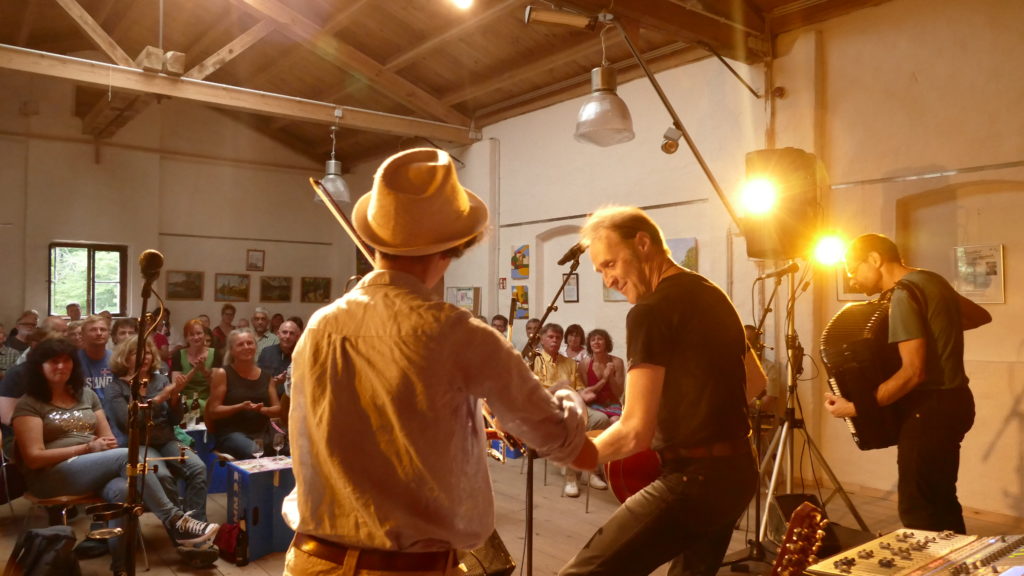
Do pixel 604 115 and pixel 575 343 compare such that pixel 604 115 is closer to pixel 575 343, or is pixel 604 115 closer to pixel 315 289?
pixel 575 343

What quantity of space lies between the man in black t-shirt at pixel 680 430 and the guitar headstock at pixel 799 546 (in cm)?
31

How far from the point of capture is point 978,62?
5.07m

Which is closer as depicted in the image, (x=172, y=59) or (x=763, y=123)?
(x=763, y=123)

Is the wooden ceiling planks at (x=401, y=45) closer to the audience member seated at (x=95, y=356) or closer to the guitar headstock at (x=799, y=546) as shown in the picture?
the audience member seated at (x=95, y=356)

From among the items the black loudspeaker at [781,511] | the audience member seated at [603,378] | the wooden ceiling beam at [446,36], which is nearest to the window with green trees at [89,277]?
the wooden ceiling beam at [446,36]

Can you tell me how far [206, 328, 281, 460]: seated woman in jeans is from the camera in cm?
505

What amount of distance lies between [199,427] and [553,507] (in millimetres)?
2773

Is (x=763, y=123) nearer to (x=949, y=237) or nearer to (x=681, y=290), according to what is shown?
(x=949, y=237)

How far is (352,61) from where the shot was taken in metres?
8.73

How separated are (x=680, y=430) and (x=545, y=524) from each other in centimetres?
313

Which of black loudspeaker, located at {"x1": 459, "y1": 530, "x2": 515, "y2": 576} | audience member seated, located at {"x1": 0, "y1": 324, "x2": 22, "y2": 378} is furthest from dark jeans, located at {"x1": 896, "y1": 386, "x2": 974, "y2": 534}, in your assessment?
audience member seated, located at {"x1": 0, "y1": 324, "x2": 22, "y2": 378}

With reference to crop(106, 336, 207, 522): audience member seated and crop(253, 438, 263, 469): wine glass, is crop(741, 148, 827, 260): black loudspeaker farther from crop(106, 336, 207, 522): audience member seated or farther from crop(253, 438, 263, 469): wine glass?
crop(106, 336, 207, 522): audience member seated

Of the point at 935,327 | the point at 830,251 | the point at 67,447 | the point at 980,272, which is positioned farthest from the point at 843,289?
the point at 67,447

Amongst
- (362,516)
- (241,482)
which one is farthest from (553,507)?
(362,516)
